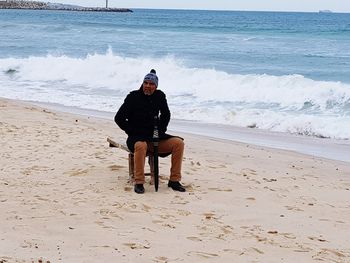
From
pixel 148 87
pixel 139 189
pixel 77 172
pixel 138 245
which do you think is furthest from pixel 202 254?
pixel 77 172

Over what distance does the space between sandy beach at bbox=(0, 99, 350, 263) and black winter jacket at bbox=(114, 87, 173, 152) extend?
54 centimetres

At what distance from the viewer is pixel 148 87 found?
274 inches

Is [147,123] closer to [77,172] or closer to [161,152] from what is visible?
[161,152]

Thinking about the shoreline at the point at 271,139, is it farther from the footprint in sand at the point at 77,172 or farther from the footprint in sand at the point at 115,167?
the footprint in sand at the point at 77,172

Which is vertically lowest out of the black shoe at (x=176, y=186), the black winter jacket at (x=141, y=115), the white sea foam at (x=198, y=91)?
the white sea foam at (x=198, y=91)

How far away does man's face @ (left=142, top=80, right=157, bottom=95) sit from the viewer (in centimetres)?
694

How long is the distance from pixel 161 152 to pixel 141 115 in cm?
48

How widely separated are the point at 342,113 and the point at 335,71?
39.9ft

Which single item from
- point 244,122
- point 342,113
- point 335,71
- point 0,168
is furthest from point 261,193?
point 335,71

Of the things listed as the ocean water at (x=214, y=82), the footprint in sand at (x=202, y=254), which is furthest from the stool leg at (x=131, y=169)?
the ocean water at (x=214, y=82)

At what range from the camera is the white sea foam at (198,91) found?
14648 mm

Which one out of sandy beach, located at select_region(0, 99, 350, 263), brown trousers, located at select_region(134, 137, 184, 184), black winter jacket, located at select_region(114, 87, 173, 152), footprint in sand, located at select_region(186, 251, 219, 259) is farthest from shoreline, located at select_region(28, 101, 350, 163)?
footprint in sand, located at select_region(186, 251, 219, 259)

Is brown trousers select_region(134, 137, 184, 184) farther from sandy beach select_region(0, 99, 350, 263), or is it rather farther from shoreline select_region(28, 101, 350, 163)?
shoreline select_region(28, 101, 350, 163)

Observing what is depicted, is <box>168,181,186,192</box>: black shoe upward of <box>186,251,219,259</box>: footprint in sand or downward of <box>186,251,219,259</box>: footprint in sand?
downward
